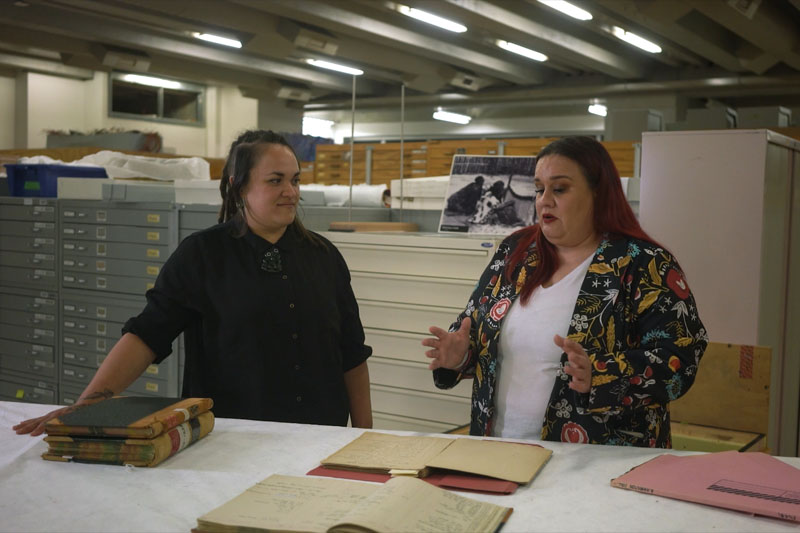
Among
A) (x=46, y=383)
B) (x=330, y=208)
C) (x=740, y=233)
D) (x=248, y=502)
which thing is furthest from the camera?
(x=46, y=383)

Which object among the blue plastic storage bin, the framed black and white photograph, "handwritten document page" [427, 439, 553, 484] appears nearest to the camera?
"handwritten document page" [427, 439, 553, 484]

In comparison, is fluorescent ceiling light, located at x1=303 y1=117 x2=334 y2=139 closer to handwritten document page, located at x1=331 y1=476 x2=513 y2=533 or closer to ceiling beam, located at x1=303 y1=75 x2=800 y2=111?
ceiling beam, located at x1=303 y1=75 x2=800 y2=111

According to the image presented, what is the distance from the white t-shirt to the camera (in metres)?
1.82

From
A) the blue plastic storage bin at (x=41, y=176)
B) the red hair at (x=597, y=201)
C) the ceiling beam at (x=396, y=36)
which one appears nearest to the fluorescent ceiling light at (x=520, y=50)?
the ceiling beam at (x=396, y=36)

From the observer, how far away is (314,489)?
1338mm

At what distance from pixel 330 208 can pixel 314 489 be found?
8.78 ft

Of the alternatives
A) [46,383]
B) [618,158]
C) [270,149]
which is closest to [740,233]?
[270,149]

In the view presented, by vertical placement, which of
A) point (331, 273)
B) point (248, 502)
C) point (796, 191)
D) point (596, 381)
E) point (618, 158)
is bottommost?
point (248, 502)

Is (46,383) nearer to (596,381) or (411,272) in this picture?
→ (411,272)

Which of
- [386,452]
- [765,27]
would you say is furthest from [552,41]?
[386,452]

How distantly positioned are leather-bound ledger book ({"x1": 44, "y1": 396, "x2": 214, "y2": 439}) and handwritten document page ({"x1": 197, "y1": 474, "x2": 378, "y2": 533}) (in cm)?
28

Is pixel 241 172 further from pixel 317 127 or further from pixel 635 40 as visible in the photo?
pixel 317 127

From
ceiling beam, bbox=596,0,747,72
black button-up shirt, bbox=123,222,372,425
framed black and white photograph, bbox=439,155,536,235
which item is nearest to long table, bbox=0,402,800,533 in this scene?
black button-up shirt, bbox=123,222,372,425

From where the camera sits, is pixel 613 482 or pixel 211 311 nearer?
pixel 613 482
